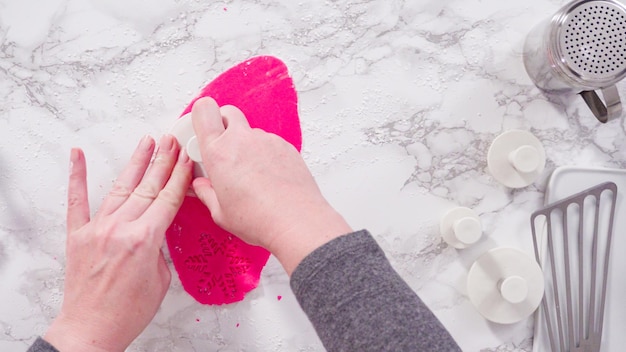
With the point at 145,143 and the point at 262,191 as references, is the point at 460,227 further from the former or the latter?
the point at 145,143

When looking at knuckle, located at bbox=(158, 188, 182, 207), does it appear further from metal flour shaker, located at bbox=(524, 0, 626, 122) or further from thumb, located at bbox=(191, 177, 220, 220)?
metal flour shaker, located at bbox=(524, 0, 626, 122)

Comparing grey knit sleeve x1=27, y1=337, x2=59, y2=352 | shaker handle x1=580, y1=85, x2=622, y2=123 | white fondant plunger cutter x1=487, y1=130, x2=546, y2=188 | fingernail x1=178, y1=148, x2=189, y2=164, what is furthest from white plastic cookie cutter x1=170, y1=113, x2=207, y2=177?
shaker handle x1=580, y1=85, x2=622, y2=123

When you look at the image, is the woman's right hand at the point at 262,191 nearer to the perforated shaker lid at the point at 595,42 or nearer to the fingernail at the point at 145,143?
the fingernail at the point at 145,143

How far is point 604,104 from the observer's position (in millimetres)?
795

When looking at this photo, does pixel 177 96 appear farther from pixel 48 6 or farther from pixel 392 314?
pixel 392 314

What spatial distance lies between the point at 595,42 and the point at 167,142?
0.56 m

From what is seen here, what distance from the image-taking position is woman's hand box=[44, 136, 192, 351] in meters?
0.70

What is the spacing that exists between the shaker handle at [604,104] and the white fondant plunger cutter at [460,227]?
0.70 feet

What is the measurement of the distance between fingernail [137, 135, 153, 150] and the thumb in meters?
0.08

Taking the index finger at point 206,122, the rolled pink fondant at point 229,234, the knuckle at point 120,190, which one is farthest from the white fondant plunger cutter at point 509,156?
the knuckle at point 120,190

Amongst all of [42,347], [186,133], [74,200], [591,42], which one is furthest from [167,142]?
[591,42]

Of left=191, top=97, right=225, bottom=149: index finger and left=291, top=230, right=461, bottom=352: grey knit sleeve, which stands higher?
left=191, top=97, right=225, bottom=149: index finger

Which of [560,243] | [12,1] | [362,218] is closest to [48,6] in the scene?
[12,1]

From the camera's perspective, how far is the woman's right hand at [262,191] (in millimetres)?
608
